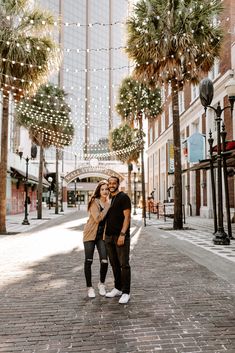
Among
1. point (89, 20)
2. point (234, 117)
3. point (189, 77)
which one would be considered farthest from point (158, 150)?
point (89, 20)

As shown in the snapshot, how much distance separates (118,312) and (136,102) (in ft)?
83.7

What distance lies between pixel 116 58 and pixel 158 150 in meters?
43.9

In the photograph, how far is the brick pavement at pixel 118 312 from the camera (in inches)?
145

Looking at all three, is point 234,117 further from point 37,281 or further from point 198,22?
point 37,281

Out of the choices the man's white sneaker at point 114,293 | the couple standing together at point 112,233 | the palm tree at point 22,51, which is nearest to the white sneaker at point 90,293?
the couple standing together at point 112,233

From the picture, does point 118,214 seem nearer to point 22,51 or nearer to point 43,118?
point 22,51

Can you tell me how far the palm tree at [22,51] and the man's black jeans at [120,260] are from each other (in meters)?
10.5

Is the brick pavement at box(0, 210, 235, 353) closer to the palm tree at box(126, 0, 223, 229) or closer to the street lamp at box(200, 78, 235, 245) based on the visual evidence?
the street lamp at box(200, 78, 235, 245)

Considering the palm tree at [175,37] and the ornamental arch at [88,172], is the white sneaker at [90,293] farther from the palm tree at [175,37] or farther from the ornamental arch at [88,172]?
the ornamental arch at [88,172]

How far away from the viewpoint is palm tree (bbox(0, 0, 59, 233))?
46.8 feet

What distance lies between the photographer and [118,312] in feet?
15.5

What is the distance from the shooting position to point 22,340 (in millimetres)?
3791

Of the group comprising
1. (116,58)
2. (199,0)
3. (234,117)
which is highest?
(116,58)

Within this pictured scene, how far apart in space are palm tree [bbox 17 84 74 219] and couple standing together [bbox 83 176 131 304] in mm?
19989
